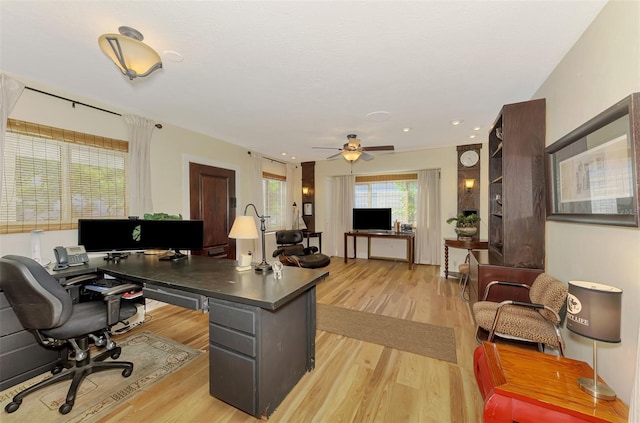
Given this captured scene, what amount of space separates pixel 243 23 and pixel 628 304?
2806 millimetres

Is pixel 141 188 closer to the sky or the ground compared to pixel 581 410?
closer to the sky

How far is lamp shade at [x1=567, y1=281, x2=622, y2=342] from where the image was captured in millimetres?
1132

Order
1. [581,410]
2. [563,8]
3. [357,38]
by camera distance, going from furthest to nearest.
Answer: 1. [357,38]
2. [563,8]
3. [581,410]

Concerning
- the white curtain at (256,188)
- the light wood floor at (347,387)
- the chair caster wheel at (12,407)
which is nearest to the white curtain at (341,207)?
the white curtain at (256,188)

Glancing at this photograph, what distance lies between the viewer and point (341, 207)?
6.66m

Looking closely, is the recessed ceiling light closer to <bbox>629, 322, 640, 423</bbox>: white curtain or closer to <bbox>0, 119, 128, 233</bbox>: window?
<bbox>629, 322, 640, 423</bbox>: white curtain

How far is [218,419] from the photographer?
1.62m

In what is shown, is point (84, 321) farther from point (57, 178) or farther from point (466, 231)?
point (466, 231)

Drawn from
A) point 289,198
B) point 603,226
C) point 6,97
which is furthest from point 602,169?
A: point 289,198

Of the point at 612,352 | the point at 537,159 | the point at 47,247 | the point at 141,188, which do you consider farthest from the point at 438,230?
the point at 47,247

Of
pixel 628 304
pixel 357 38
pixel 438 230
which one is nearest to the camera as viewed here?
pixel 628 304

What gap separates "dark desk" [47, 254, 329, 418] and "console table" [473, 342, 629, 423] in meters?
1.23

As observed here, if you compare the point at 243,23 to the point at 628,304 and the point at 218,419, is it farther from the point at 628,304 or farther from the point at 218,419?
the point at 628,304

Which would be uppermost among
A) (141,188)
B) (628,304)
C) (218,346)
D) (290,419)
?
(141,188)
